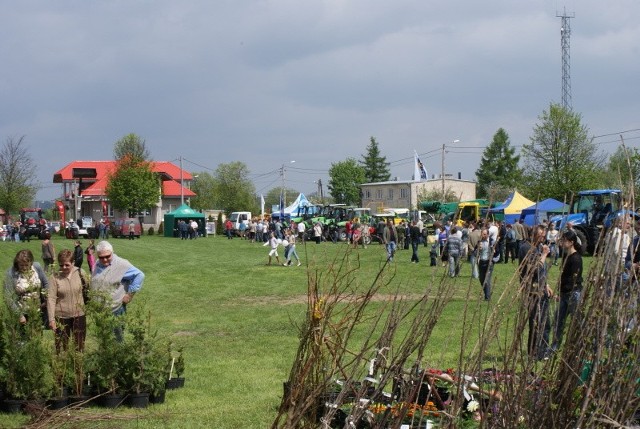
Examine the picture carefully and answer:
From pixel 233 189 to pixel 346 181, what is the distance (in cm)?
3091

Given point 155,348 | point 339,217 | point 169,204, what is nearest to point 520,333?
point 155,348

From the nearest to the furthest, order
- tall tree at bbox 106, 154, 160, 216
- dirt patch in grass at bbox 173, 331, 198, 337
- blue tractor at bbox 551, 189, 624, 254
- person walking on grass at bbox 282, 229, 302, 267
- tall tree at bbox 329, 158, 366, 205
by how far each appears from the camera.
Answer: dirt patch in grass at bbox 173, 331, 198, 337
person walking on grass at bbox 282, 229, 302, 267
blue tractor at bbox 551, 189, 624, 254
tall tree at bbox 106, 154, 160, 216
tall tree at bbox 329, 158, 366, 205

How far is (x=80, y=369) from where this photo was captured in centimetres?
865

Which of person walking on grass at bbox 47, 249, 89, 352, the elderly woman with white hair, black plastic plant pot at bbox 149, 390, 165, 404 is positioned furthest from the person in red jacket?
black plastic plant pot at bbox 149, 390, 165, 404

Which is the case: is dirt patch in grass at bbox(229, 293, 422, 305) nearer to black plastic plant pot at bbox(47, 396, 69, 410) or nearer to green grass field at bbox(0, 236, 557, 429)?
green grass field at bbox(0, 236, 557, 429)

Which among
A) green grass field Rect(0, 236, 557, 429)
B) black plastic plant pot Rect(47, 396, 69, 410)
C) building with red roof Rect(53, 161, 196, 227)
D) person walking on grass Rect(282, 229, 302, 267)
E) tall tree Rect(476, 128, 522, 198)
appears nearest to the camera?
green grass field Rect(0, 236, 557, 429)

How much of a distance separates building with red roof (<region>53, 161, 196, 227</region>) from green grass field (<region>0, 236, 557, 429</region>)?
4971cm

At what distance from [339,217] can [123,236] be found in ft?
51.1

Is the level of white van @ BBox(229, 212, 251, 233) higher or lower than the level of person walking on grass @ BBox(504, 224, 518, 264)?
higher

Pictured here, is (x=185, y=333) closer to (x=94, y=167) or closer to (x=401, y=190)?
(x=94, y=167)

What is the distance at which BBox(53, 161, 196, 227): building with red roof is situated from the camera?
273 ft

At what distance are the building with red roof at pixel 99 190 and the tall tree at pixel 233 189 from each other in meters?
5.02

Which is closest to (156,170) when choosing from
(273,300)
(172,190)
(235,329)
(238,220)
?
(172,190)

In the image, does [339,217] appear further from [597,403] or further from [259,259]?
[597,403]
